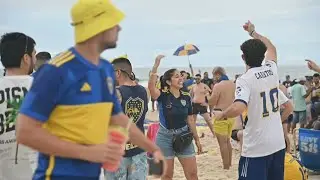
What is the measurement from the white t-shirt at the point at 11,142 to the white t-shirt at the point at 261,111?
2.05 metres

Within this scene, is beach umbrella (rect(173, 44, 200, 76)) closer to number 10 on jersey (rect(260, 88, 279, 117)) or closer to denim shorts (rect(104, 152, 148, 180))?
denim shorts (rect(104, 152, 148, 180))

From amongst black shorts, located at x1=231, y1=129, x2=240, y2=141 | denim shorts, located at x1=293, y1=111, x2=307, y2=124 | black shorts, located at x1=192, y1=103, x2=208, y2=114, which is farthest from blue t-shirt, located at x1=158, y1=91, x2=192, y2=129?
denim shorts, located at x1=293, y1=111, x2=307, y2=124

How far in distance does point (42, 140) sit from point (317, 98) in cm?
1267

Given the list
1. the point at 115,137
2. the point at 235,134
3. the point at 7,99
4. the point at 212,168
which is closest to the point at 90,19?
the point at 115,137

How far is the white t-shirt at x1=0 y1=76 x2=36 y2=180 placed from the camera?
3.54 metres

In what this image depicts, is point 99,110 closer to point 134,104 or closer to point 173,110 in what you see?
point 134,104

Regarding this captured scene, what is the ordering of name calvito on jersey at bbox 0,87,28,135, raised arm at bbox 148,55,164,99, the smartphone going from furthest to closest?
raised arm at bbox 148,55,164,99 < name calvito on jersey at bbox 0,87,28,135 < the smartphone

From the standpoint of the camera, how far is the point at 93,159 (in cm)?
237

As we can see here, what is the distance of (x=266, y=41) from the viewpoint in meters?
5.31

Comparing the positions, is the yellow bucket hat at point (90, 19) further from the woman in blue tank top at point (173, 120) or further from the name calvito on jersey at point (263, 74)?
the woman in blue tank top at point (173, 120)

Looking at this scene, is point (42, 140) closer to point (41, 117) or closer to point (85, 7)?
point (41, 117)

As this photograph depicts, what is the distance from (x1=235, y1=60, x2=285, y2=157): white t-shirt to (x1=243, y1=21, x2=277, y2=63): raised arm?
0.39m

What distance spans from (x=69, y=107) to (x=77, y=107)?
1.5 inches

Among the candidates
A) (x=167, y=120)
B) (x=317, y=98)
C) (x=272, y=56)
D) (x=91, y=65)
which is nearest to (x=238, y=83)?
(x=272, y=56)
